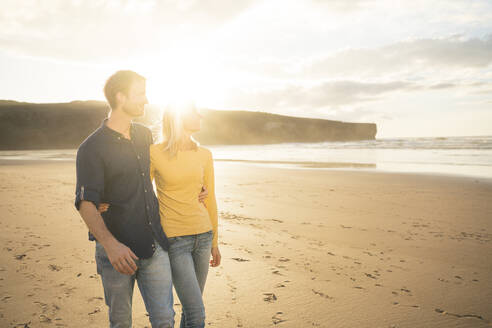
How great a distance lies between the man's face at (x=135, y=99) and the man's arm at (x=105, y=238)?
699mm

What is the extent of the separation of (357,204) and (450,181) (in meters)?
7.15

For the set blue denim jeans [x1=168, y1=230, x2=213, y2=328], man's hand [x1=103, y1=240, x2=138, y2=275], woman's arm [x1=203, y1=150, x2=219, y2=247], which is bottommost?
blue denim jeans [x1=168, y1=230, x2=213, y2=328]

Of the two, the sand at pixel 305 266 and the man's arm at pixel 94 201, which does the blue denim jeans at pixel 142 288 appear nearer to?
the man's arm at pixel 94 201

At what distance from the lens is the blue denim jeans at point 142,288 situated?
2.19 m

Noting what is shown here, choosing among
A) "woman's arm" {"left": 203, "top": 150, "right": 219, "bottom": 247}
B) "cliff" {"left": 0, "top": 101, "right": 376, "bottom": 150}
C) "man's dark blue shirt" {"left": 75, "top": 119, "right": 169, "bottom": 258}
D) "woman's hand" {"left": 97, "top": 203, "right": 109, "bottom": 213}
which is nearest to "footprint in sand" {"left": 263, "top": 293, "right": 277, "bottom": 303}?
"woman's arm" {"left": 203, "top": 150, "right": 219, "bottom": 247}

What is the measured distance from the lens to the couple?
6.77 feet

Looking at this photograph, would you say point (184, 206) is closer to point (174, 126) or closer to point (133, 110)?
point (174, 126)

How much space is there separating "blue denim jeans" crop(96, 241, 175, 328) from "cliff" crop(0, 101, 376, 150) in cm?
7719

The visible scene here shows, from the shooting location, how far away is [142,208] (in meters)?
2.29

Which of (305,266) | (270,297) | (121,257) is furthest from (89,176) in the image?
(305,266)

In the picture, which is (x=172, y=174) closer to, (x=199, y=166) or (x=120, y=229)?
(x=199, y=166)

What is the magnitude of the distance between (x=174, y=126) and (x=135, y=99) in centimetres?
47

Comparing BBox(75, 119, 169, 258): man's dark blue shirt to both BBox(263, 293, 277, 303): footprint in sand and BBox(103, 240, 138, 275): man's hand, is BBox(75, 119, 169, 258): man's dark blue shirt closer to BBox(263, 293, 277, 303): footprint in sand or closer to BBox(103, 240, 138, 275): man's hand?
BBox(103, 240, 138, 275): man's hand

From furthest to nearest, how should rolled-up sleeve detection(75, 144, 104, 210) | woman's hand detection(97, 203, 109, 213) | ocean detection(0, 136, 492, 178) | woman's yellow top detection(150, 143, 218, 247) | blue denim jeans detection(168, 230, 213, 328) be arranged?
ocean detection(0, 136, 492, 178)
woman's yellow top detection(150, 143, 218, 247)
blue denim jeans detection(168, 230, 213, 328)
woman's hand detection(97, 203, 109, 213)
rolled-up sleeve detection(75, 144, 104, 210)
